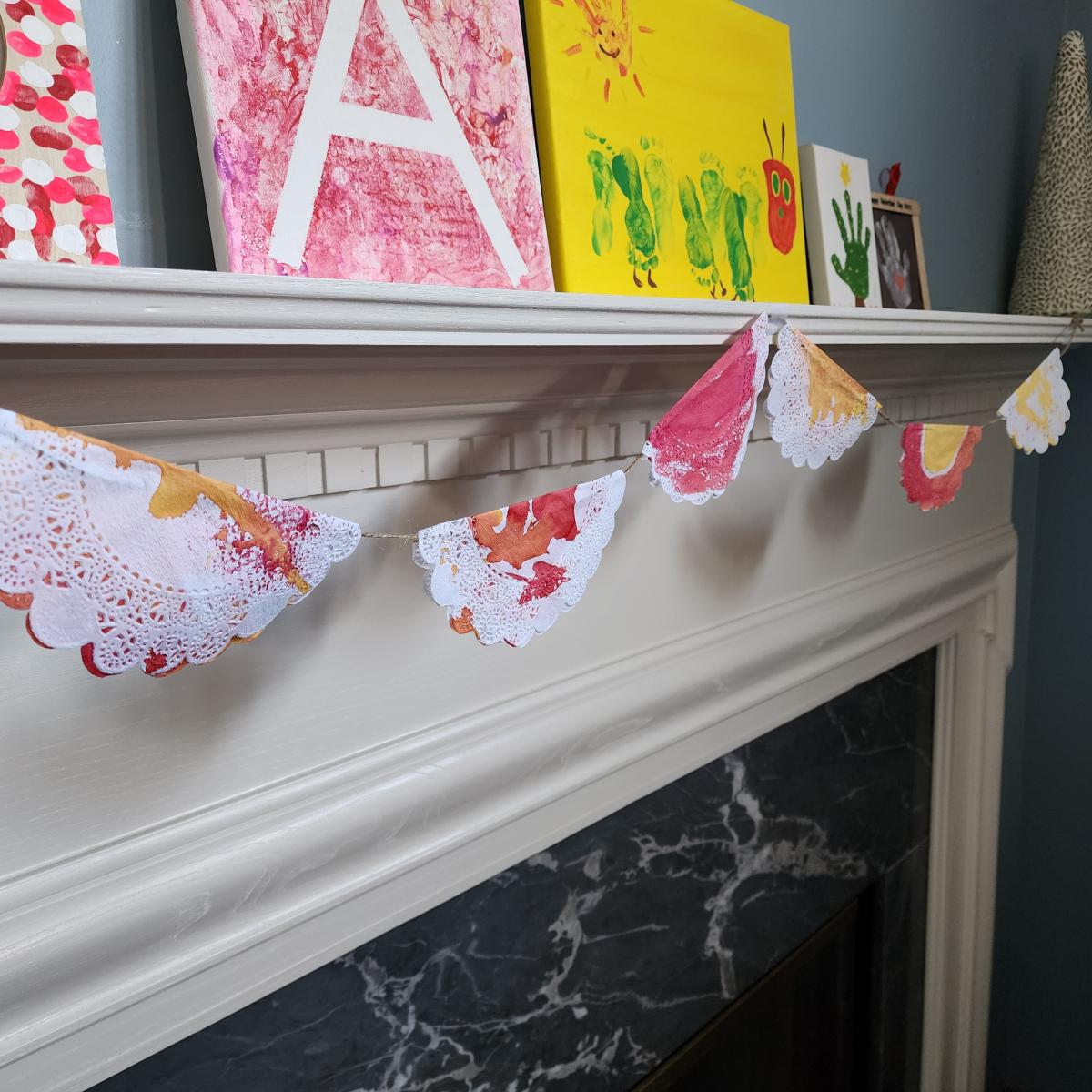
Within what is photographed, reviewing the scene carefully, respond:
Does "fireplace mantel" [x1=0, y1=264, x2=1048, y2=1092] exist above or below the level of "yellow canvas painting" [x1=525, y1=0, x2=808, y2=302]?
below

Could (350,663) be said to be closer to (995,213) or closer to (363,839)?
(363,839)

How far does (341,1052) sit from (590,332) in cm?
61

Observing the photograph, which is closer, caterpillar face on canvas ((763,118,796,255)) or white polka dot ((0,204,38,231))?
white polka dot ((0,204,38,231))

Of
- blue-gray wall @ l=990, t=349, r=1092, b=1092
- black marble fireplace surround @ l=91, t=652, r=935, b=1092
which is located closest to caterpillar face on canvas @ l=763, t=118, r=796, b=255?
black marble fireplace surround @ l=91, t=652, r=935, b=1092

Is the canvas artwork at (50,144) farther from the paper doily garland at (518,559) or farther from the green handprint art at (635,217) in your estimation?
the green handprint art at (635,217)

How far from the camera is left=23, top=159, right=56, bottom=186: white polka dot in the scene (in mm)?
504

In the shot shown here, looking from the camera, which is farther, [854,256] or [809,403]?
[854,256]

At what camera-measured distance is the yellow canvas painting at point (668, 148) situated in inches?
30.8

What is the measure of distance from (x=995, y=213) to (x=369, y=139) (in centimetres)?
126

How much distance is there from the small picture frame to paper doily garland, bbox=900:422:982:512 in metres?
0.30

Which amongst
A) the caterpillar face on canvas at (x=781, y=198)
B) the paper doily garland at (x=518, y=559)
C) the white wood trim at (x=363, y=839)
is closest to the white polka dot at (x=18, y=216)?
the paper doily garland at (x=518, y=559)

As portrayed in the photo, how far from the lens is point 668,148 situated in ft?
2.86

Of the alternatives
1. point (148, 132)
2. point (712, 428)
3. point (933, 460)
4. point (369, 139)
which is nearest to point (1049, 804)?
point (933, 460)

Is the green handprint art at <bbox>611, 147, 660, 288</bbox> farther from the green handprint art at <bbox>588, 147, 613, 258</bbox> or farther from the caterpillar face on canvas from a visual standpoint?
the caterpillar face on canvas
